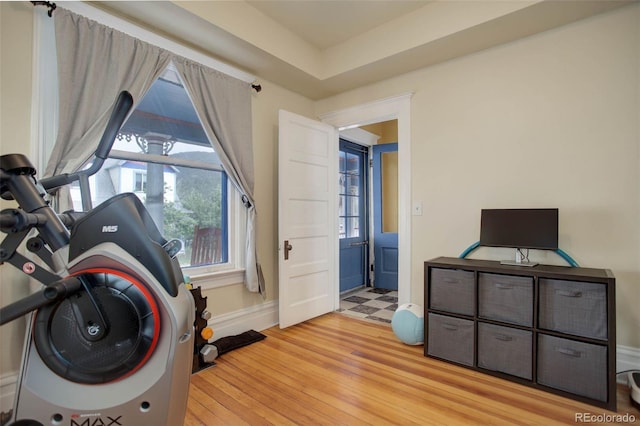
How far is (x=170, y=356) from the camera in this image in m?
1.18

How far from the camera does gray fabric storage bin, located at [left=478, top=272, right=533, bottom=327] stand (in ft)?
6.86

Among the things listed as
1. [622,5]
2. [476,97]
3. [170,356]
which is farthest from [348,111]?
[170,356]

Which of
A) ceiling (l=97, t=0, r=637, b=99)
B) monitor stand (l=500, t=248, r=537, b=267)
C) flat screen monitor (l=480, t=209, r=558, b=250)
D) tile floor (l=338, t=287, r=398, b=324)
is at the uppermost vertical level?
ceiling (l=97, t=0, r=637, b=99)

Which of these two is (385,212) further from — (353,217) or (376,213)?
(353,217)

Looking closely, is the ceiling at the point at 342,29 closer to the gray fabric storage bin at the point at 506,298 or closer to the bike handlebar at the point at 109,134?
the bike handlebar at the point at 109,134

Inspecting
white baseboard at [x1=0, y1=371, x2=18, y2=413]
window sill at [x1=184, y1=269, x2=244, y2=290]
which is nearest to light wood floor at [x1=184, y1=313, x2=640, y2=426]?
window sill at [x1=184, y1=269, x2=244, y2=290]

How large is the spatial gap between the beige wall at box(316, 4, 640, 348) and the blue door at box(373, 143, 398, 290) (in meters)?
1.73

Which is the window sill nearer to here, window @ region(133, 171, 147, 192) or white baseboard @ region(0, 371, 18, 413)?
window @ region(133, 171, 147, 192)

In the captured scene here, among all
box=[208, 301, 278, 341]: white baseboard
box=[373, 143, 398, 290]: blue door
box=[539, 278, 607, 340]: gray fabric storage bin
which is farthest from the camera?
box=[373, 143, 398, 290]: blue door

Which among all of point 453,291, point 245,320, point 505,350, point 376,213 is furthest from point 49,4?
point 376,213

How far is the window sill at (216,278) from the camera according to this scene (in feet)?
8.65

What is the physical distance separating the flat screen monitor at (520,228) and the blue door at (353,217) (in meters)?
2.33

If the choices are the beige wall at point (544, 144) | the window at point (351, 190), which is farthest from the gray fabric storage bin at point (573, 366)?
the window at point (351, 190)

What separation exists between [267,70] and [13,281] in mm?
2511
